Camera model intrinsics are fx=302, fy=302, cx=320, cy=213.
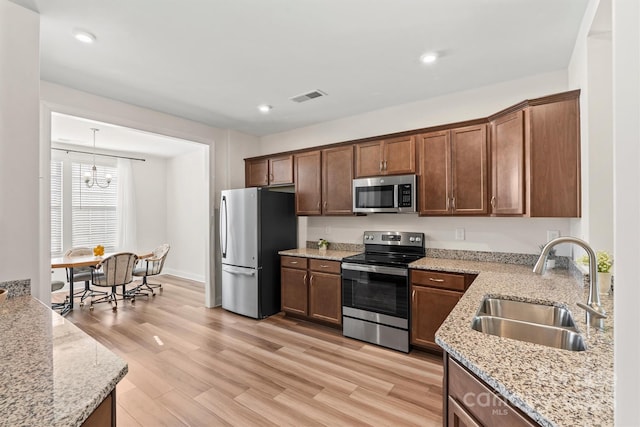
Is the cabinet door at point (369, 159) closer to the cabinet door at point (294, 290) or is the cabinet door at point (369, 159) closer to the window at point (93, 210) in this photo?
the cabinet door at point (294, 290)

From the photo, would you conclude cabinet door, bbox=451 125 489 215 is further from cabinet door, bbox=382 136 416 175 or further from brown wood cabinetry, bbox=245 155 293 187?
brown wood cabinetry, bbox=245 155 293 187

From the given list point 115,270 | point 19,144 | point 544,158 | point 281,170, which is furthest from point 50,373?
point 115,270

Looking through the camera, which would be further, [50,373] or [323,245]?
[323,245]

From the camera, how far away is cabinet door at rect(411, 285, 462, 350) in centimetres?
279

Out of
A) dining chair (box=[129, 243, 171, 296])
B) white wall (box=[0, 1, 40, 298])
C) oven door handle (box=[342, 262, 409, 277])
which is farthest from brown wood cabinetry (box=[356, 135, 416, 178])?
dining chair (box=[129, 243, 171, 296])

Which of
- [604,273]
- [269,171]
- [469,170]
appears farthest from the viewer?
[269,171]

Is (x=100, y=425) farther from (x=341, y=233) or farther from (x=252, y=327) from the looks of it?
(x=341, y=233)

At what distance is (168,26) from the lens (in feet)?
6.85

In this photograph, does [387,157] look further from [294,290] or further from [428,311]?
[294,290]

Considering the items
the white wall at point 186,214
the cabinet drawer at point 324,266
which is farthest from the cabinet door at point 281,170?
the white wall at point 186,214

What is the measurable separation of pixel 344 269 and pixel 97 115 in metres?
3.18

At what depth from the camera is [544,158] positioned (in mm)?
2334

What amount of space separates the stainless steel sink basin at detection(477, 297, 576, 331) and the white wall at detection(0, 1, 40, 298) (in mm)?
2691

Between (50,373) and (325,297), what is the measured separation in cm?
288
